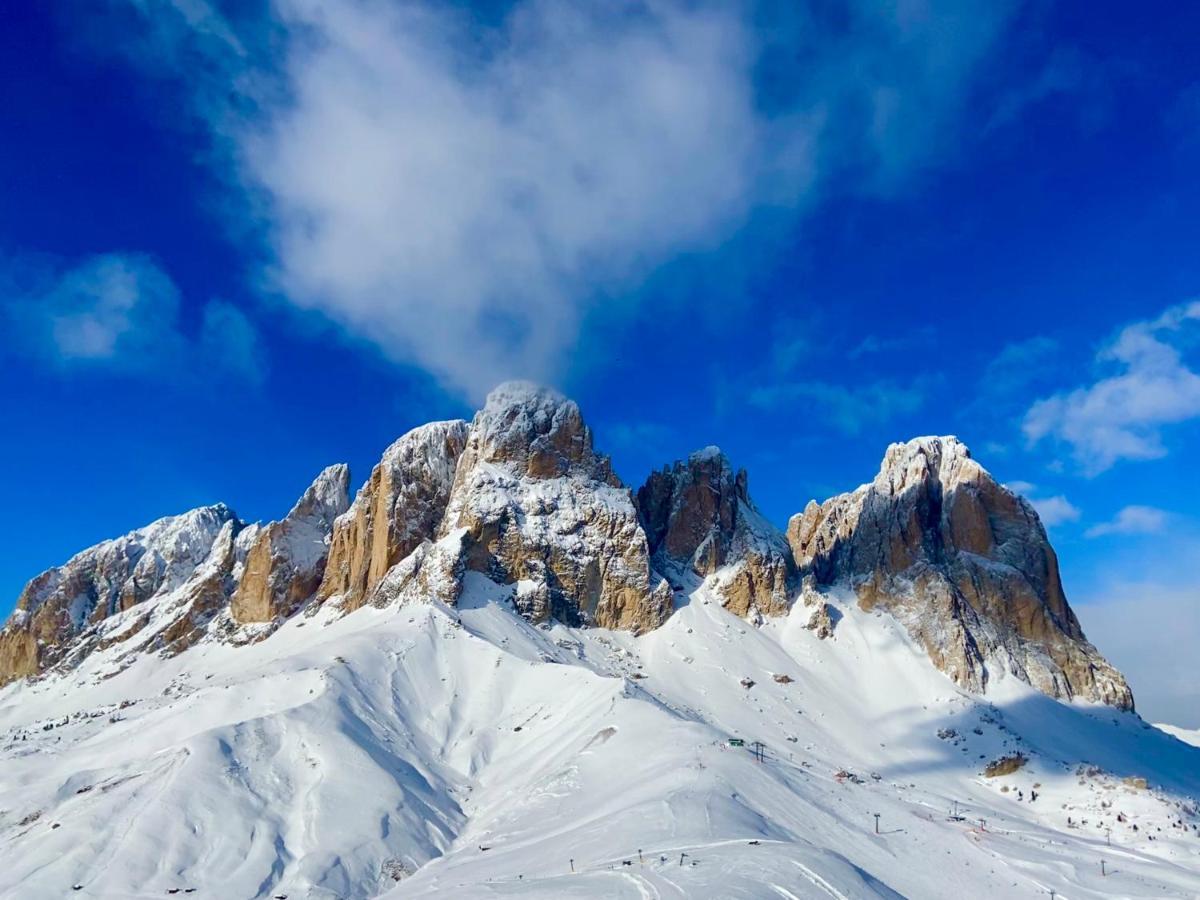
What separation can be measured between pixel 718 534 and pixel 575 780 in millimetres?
71857

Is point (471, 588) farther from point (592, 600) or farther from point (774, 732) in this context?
point (774, 732)

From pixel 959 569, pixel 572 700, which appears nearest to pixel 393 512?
pixel 572 700

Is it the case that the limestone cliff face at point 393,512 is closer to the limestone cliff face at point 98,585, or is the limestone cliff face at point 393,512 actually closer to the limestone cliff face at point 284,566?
the limestone cliff face at point 284,566

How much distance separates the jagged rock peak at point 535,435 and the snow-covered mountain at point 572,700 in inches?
17.2

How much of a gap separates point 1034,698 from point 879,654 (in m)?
19.1

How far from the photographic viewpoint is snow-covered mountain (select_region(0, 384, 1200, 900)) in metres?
45.9

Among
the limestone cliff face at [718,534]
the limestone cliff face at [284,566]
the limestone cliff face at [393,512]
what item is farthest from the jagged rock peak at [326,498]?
the limestone cliff face at [718,534]

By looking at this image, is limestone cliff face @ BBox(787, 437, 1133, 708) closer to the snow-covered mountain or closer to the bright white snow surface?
the snow-covered mountain

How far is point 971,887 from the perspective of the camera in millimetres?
46656

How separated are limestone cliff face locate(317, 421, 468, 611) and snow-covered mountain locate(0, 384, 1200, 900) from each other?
0.52m

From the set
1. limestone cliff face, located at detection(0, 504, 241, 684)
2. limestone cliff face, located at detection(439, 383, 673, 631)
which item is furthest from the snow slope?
limestone cliff face, located at detection(0, 504, 241, 684)

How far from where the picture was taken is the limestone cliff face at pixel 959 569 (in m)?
112

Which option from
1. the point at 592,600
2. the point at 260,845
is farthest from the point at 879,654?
the point at 260,845

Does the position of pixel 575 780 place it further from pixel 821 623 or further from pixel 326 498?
pixel 326 498
